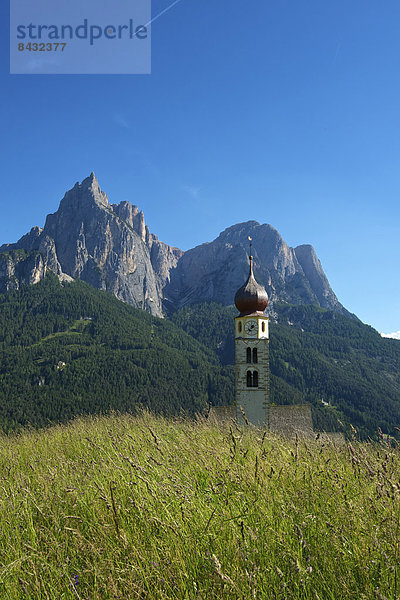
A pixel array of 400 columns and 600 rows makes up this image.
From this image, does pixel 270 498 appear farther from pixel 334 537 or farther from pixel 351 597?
pixel 351 597

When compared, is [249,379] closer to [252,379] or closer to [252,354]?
[252,379]

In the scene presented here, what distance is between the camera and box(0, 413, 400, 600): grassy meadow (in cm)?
247

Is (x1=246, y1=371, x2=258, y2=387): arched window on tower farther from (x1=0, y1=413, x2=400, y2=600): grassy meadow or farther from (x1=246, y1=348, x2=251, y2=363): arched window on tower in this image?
(x1=0, y1=413, x2=400, y2=600): grassy meadow

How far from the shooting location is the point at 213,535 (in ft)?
9.57

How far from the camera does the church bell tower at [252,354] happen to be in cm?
3369

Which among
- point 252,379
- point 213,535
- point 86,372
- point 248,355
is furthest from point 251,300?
point 86,372

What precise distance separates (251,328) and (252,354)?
2.32 meters

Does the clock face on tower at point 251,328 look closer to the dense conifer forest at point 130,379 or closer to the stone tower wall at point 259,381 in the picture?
the stone tower wall at point 259,381

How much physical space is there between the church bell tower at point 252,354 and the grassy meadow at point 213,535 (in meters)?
29.8

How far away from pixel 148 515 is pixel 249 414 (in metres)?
31.3

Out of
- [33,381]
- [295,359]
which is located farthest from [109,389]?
[295,359]

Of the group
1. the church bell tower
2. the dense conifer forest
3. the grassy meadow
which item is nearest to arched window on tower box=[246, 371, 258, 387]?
the church bell tower

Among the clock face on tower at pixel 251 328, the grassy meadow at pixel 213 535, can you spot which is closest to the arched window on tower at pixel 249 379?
the clock face on tower at pixel 251 328

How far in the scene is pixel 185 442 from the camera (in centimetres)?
576
